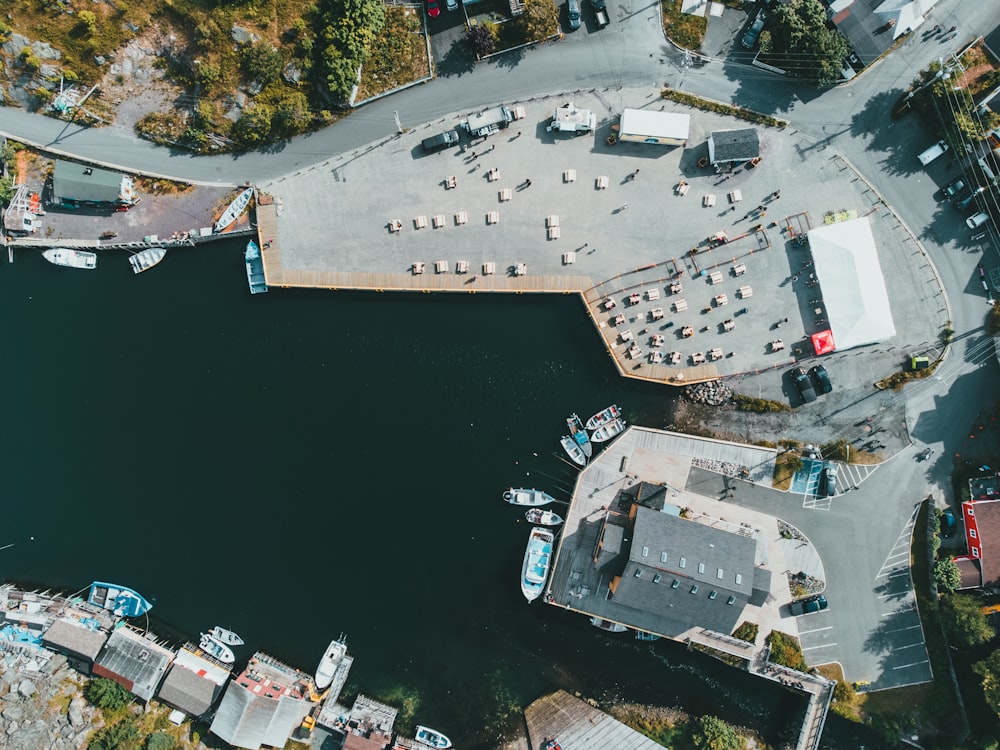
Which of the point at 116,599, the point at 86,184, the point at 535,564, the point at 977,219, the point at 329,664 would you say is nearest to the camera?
the point at 977,219

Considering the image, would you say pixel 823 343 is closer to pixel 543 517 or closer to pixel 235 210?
pixel 543 517

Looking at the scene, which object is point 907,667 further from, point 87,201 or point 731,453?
point 87,201

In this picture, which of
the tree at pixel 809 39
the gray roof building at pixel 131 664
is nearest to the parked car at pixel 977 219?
the tree at pixel 809 39

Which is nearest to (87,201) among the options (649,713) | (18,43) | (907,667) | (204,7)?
(18,43)

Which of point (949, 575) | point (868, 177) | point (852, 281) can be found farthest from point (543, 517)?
point (868, 177)

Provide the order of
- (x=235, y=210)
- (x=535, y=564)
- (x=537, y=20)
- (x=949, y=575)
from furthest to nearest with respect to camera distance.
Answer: (x=535, y=564)
(x=235, y=210)
(x=537, y=20)
(x=949, y=575)

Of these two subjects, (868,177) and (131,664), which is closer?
(868,177)

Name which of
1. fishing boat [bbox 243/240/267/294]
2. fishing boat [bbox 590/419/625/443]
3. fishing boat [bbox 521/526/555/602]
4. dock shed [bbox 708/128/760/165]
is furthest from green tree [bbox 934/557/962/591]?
fishing boat [bbox 243/240/267/294]
